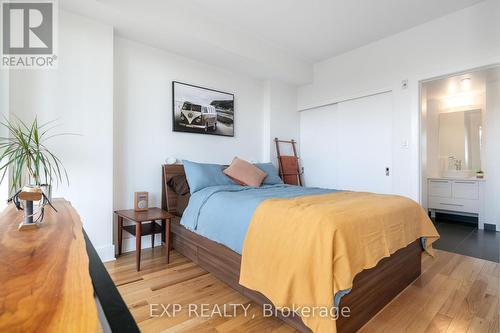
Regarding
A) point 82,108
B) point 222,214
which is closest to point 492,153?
point 222,214

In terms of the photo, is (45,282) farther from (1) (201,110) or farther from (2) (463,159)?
(2) (463,159)

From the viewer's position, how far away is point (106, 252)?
8.54ft

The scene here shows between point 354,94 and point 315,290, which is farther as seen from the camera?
point 354,94

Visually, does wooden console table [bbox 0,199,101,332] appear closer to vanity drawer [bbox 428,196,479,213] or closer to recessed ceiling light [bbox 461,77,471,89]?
recessed ceiling light [bbox 461,77,471,89]

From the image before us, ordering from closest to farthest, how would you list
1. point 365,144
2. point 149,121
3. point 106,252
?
1. point 106,252
2. point 149,121
3. point 365,144

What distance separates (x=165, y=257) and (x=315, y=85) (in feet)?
12.1

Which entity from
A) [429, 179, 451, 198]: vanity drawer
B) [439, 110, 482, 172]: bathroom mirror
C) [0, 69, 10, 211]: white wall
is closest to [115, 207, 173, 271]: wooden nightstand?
[0, 69, 10, 211]: white wall

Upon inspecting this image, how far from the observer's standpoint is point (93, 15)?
247cm

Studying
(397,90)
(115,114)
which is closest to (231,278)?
(115,114)

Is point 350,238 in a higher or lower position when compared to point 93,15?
lower

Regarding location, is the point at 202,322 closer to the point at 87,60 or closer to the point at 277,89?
the point at 87,60

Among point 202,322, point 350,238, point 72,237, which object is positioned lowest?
point 202,322

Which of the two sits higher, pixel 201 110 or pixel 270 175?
pixel 201 110

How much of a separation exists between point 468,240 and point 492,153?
166 cm
